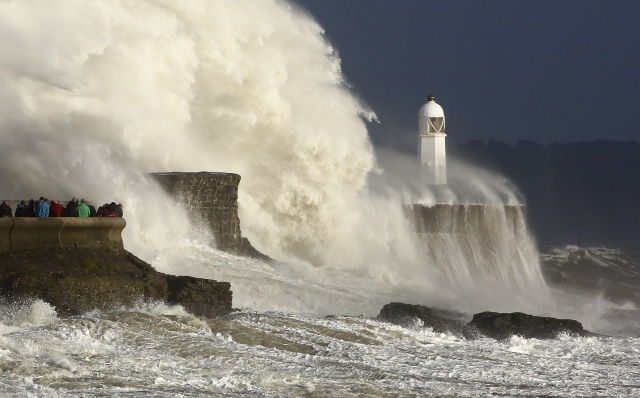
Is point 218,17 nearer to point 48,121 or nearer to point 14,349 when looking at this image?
point 48,121

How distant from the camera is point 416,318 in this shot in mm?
16047

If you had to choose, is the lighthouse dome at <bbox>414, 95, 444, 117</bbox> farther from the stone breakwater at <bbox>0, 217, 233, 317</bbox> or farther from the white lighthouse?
the stone breakwater at <bbox>0, 217, 233, 317</bbox>

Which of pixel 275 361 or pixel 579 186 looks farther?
pixel 579 186

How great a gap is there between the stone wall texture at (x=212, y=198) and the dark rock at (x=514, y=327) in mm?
5911

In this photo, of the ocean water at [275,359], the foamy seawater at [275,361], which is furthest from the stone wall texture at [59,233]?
the foamy seawater at [275,361]

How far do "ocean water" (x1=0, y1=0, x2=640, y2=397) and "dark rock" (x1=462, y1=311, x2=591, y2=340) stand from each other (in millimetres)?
226

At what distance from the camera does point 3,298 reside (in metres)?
12.8

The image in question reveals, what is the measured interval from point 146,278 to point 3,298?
1.80m

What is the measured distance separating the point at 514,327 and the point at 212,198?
665 cm

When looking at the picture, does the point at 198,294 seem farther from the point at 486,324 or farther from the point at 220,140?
the point at 220,140

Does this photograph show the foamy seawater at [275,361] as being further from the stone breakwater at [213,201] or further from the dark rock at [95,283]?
the stone breakwater at [213,201]

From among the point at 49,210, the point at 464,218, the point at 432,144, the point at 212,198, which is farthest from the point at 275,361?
the point at 432,144

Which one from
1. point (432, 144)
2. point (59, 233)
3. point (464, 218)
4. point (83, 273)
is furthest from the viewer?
point (432, 144)

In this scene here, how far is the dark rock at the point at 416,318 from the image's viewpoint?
16.0 m
